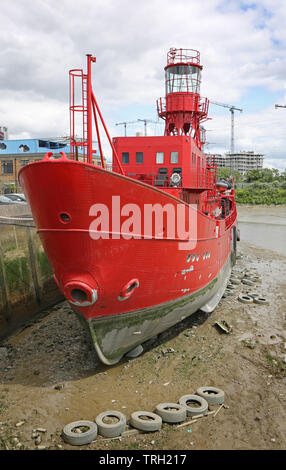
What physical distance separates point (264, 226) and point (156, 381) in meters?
35.4

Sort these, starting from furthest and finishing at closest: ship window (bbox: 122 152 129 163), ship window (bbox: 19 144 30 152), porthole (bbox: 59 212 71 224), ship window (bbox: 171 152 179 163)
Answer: ship window (bbox: 19 144 30 152)
ship window (bbox: 122 152 129 163)
ship window (bbox: 171 152 179 163)
porthole (bbox: 59 212 71 224)

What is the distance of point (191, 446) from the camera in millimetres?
6078

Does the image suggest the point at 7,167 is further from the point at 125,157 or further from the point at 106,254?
the point at 106,254

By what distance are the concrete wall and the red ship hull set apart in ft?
14.5

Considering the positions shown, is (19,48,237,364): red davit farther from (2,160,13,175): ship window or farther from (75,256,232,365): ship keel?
(2,160,13,175): ship window

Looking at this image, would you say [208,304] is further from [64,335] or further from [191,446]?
[191,446]

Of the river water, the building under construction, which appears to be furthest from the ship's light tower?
the building under construction

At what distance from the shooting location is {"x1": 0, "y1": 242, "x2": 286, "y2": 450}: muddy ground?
6.28 meters

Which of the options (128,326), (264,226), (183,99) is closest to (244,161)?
(264,226)


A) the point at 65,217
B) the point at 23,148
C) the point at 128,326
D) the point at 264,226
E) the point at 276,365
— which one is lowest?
the point at 264,226

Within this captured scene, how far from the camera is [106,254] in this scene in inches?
278

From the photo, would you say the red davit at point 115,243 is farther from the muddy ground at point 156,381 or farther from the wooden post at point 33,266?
the wooden post at point 33,266

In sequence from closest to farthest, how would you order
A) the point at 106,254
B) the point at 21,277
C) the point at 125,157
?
1. the point at 106,254
2. the point at 125,157
3. the point at 21,277

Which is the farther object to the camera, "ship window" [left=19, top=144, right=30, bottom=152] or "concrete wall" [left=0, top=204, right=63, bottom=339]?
"ship window" [left=19, top=144, right=30, bottom=152]
